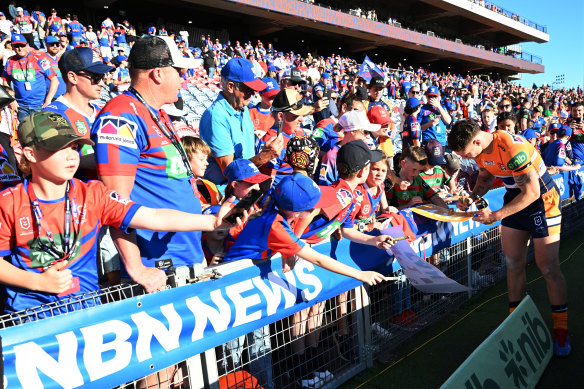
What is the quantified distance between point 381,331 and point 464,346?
2.48 ft

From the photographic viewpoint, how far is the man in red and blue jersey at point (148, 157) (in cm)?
215

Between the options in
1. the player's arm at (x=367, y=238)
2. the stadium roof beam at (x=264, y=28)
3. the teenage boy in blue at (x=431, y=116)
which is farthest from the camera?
the stadium roof beam at (x=264, y=28)

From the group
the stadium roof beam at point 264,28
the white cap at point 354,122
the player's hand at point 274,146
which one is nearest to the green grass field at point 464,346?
the player's hand at point 274,146

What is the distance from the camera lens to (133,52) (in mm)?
2330

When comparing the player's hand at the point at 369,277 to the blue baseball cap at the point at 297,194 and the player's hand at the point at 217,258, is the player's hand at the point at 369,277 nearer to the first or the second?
the blue baseball cap at the point at 297,194

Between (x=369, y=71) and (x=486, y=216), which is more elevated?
(x=369, y=71)

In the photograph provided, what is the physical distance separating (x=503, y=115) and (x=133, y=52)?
482 centimetres

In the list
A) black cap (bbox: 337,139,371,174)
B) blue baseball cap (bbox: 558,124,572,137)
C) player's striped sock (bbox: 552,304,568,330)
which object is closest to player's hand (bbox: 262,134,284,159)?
black cap (bbox: 337,139,371,174)

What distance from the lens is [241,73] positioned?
355cm

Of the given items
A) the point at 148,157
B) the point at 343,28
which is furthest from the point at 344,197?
the point at 343,28

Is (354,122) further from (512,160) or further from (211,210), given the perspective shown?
(211,210)

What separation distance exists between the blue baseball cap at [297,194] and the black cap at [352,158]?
732 millimetres

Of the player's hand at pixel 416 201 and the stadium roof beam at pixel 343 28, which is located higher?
the stadium roof beam at pixel 343 28

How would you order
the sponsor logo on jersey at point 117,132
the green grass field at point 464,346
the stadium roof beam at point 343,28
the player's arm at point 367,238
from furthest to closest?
1. the stadium roof beam at point 343,28
2. the green grass field at point 464,346
3. the player's arm at point 367,238
4. the sponsor logo on jersey at point 117,132
